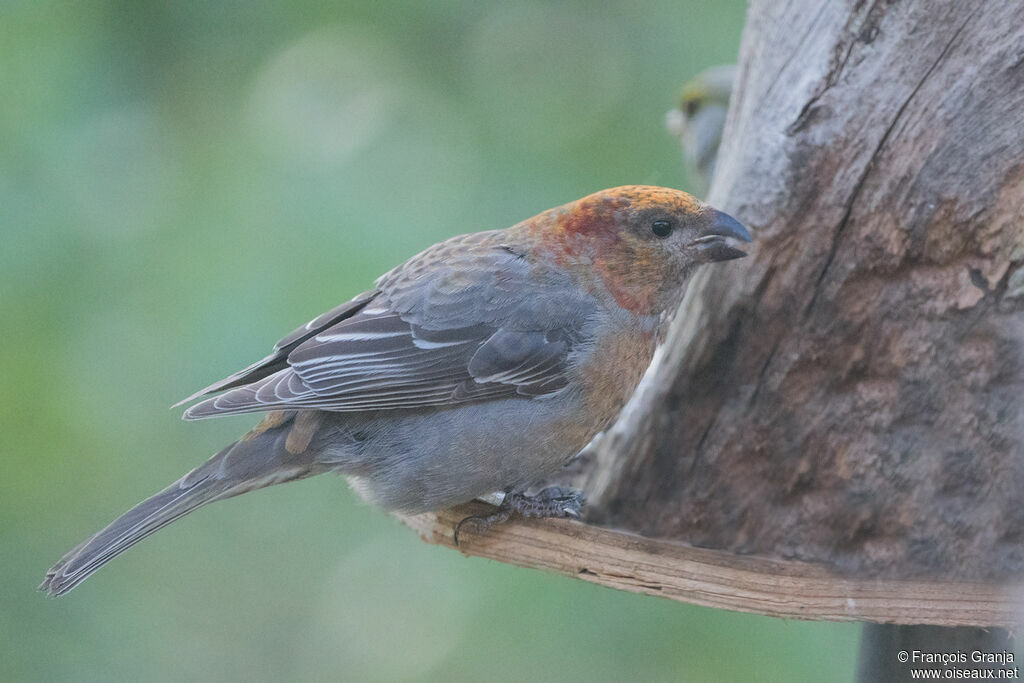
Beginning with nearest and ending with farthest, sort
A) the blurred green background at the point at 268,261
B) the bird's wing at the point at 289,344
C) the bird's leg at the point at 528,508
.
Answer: the bird's leg at the point at 528,508, the bird's wing at the point at 289,344, the blurred green background at the point at 268,261

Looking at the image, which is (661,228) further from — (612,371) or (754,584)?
(754,584)

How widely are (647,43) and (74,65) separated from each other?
2.61 metres

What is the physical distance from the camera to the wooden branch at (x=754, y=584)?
2.25m

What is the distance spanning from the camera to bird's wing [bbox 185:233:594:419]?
279cm

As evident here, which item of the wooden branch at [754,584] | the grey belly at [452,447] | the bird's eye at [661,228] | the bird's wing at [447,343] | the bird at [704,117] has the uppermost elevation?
the bird at [704,117]

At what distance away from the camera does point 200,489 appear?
2721 mm

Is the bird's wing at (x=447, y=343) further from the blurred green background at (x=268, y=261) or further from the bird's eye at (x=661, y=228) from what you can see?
the blurred green background at (x=268, y=261)

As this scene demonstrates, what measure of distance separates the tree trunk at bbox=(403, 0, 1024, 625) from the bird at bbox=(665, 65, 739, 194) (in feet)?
4.43

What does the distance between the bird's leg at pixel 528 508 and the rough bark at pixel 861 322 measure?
404mm

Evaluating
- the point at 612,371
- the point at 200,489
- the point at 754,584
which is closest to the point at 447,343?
the point at 612,371

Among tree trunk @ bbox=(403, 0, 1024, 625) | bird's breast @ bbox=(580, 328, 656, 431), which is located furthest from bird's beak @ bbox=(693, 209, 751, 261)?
bird's breast @ bbox=(580, 328, 656, 431)

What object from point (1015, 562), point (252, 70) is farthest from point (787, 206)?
point (252, 70)

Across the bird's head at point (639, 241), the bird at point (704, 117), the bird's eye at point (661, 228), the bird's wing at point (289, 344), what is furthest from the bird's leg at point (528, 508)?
the bird at point (704, 117)

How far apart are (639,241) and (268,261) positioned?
1.66m
